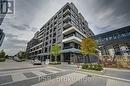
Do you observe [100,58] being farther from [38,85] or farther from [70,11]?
[70,11]

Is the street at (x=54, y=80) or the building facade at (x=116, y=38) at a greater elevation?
the building facade at (x=116, y=38)

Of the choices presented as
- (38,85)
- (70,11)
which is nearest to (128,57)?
(38,85)

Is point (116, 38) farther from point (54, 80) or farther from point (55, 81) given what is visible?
point (55, 81)

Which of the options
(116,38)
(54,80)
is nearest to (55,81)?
(54,80)

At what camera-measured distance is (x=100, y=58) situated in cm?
2055

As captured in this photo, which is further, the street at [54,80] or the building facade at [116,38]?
the building facade at [116,38]

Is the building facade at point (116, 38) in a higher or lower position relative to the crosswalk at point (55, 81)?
higher

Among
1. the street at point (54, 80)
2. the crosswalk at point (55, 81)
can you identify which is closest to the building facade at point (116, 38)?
the street at point (54, 80)

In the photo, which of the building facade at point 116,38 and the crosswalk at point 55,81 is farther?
the building facade at point 116,38

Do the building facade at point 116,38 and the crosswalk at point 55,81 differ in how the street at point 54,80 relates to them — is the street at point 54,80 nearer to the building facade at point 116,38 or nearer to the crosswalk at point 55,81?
the crosswalk at point 55,81

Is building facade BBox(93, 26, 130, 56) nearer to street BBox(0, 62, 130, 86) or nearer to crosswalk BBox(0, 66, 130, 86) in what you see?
street BBox(0, 62, 130, 86)

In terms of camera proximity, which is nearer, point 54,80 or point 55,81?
point 55,81

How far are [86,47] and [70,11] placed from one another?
26.0 meters

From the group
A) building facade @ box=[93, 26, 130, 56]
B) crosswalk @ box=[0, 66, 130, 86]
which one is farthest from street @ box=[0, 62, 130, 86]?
building facade @ box=[93, 26, 130, 56]
